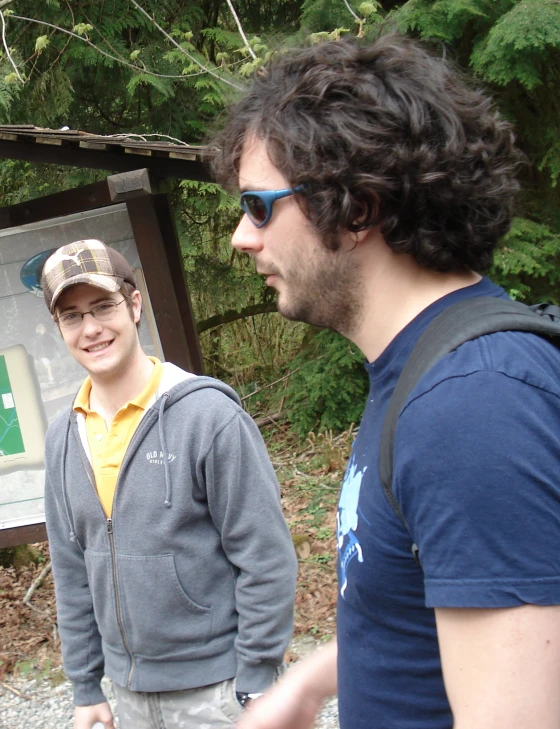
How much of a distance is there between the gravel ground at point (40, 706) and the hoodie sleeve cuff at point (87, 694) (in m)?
1.71

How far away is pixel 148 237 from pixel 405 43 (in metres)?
2.24

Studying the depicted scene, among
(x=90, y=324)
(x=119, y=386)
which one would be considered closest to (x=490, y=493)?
(x=119, y=386)

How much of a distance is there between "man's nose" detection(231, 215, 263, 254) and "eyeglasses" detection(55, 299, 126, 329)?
1016 mm

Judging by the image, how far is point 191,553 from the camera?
6.70ft

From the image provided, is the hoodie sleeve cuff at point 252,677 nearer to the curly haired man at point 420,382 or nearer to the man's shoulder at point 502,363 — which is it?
the curly haired man at point 420,382

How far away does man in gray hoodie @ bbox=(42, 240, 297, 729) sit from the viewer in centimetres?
202

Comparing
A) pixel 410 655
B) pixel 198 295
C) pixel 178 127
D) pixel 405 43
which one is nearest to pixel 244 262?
pixel 198 295

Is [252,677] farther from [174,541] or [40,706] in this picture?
[40,706]

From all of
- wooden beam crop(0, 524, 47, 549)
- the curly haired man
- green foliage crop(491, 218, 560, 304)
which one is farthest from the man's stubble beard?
green foliage crop(491, 218, 560, 304)

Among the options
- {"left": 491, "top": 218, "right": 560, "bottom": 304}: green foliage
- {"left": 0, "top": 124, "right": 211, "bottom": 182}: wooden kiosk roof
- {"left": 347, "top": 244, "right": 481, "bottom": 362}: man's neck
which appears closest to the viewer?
{"left": 347, "top": 244, "right": 481, "bottom": 362}: man's neck

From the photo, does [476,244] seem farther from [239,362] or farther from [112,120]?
[239,362]

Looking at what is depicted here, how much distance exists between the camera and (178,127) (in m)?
6.52

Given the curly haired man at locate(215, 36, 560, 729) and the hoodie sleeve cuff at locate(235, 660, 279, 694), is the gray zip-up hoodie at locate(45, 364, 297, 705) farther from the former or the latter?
the curly haired man at locate(215, 36, 560, 729)

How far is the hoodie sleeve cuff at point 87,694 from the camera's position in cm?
225
